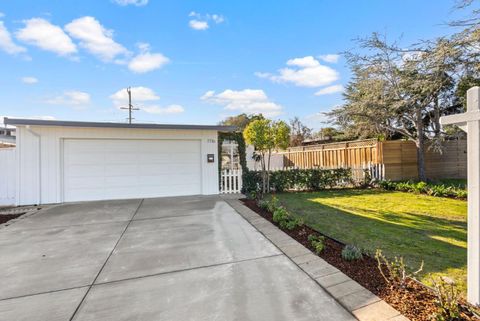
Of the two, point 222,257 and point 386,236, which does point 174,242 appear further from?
point 386,236

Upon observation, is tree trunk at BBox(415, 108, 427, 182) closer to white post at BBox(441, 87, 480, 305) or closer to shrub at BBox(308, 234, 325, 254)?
shrub at BBox(308, 234, 325, 254)

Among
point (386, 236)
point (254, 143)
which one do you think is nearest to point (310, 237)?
point (386, 236)

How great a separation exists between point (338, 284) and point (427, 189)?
7954 millimetres

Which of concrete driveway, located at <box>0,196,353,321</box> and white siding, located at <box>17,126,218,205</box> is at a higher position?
white siding, located at <box>17,126,218,205</box>

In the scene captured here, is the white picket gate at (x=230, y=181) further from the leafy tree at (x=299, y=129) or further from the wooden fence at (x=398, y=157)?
the leafy tree at (x=299, y=129)

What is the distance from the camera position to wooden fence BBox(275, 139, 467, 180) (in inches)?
403

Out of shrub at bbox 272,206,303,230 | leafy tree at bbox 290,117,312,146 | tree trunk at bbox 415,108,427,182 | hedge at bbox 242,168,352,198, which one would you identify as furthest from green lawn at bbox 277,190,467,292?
leafy tree at bbox 290,117,312,146

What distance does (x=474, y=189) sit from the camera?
198 cm

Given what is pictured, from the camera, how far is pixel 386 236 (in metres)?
4.01

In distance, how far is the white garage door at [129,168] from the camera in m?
7.52

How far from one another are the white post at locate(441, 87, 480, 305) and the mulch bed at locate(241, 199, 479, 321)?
24 centimetres

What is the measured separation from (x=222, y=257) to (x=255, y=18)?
7569 mm

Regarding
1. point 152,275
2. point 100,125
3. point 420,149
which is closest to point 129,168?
point 100,125

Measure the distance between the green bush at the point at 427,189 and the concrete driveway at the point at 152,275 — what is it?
7.18 meters
